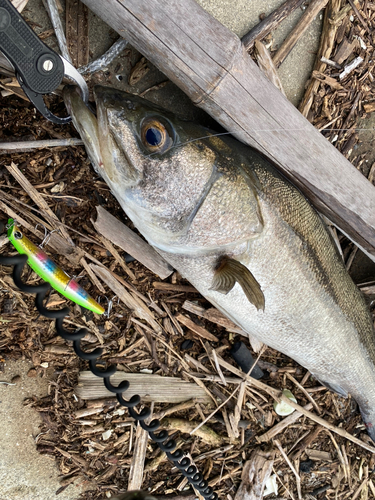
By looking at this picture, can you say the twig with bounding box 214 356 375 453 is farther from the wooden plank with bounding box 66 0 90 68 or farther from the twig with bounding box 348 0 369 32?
the twig with bounding box 348 0 369 32

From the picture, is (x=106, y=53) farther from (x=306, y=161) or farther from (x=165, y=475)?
(x=165, y=475)

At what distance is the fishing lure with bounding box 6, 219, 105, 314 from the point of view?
218 cm

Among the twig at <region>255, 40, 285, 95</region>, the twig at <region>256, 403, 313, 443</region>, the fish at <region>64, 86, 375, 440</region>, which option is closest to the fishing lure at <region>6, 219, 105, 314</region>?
the fish at <region>64, 86, 375, 440</region>

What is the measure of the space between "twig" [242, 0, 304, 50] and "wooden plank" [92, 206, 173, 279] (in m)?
1.44

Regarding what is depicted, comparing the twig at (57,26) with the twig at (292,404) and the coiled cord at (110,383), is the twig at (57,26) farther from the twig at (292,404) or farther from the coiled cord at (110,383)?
the twig at (292,404)

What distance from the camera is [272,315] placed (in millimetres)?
2666

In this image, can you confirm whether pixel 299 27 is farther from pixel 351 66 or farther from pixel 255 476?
pixel 255 476

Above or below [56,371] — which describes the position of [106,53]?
above

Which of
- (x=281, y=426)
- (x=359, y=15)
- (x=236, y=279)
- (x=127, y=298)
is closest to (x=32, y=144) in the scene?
(x=127, y=298)

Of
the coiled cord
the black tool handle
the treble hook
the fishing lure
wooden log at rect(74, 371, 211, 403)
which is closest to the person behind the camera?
the black tool handle

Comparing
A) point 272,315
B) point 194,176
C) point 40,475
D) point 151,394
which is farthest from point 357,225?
point 40,475

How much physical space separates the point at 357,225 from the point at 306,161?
60cm

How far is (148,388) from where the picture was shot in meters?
3.03

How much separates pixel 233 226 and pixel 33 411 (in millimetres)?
1974
